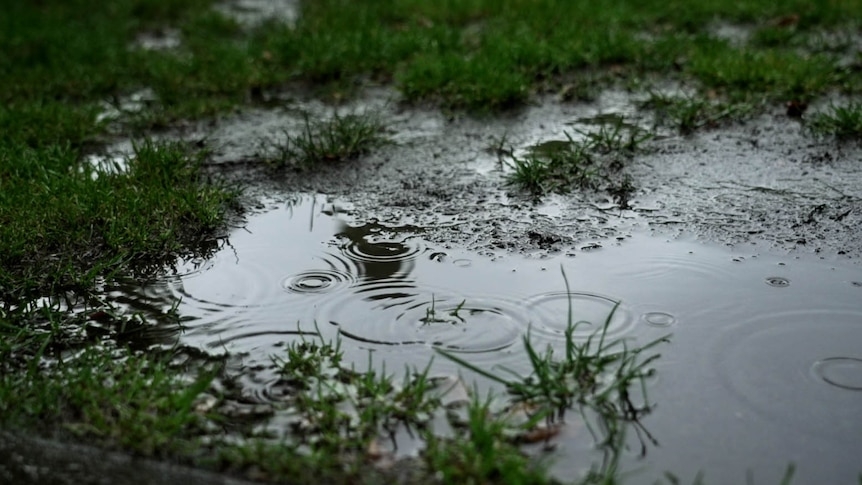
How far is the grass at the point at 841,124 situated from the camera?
512 centimetres

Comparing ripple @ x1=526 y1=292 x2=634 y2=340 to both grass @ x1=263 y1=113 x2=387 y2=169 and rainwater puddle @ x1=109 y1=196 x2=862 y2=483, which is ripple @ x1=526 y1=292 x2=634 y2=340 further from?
grass @ x1=263 y1=113 x2=387 y2=169

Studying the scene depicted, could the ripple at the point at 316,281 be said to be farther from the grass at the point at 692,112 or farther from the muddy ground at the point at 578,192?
the grass at the point at 692,112

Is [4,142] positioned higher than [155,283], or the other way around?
[4,142]

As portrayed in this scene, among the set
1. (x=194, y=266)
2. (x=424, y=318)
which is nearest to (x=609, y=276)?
(x=424, y=318)

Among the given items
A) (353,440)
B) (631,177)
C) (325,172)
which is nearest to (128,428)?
(353,440)

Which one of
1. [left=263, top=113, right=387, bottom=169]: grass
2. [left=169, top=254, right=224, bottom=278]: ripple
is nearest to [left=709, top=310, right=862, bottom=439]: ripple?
[left=169, top=254, right=224, bottom=278]: ripple

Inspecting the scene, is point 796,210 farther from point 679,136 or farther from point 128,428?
point 128,428

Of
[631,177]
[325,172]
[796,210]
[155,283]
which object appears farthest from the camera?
[325,172]

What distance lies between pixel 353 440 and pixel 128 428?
2.22ft

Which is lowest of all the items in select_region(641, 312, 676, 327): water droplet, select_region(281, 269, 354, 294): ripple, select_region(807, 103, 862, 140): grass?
select_region(641, 312, 676, 327): water droplet

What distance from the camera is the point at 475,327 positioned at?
329 centimetres

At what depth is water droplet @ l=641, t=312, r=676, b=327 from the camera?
3254mm

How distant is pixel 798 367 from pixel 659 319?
51 cm

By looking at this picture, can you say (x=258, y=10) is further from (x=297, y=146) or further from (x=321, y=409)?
(x=321, y=409)
